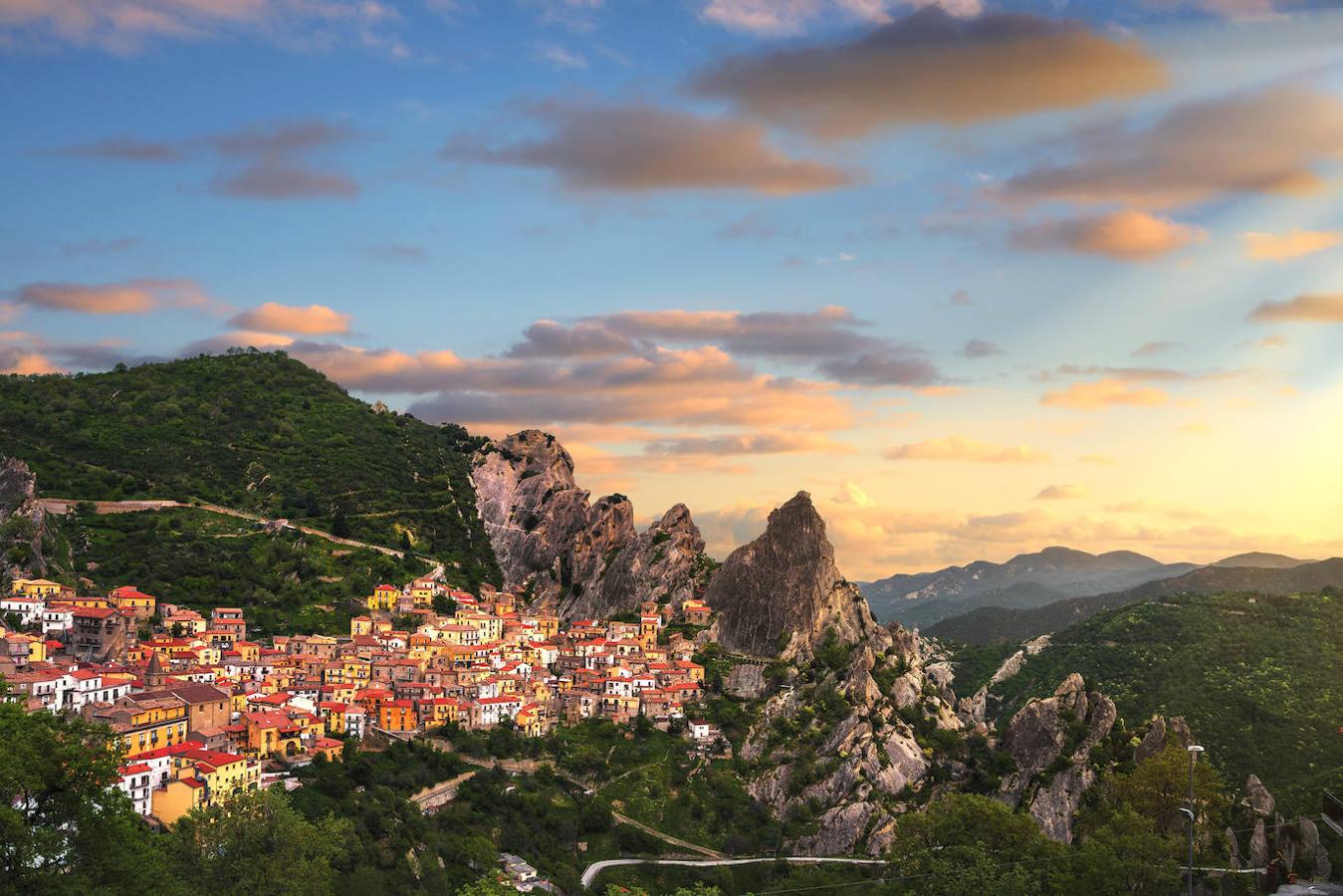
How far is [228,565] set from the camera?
11556 centimetres

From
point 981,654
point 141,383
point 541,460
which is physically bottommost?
point 981,654

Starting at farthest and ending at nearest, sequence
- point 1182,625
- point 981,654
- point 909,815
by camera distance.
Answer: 1. point 981,654
2. point 1182,625
3. point 909,815

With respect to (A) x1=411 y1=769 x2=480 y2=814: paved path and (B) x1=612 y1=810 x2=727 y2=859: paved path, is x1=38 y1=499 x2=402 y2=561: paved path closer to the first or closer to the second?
(A) x1=411 y1=769 x2=480 y2=814: paved path

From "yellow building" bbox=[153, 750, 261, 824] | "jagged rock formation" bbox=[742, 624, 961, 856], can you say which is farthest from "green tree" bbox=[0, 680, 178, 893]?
"jagged rock formation" bbox=[742, 624, 961, 856]

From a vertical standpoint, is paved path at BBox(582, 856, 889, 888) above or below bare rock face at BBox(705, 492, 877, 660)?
below

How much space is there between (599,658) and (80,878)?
75.6 metres

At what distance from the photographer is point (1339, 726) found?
110m

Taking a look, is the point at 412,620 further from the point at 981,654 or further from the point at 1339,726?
the point at 981,654

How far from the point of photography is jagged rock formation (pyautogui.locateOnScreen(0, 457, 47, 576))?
10275 centimetres

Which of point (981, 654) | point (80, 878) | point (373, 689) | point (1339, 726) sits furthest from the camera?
point (981, 654)

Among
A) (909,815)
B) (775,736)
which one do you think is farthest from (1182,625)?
(909,815)

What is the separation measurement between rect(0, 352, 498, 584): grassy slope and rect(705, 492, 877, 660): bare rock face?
31.9 m

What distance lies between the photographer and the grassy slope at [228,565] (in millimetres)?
109750

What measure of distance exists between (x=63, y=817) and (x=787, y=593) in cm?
8563
